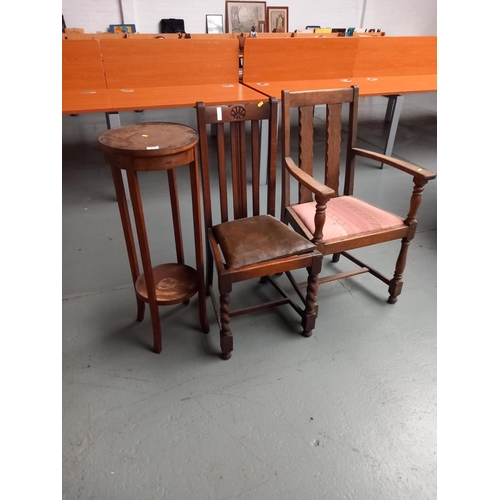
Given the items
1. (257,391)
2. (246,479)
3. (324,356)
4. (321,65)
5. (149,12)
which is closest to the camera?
(246,479)

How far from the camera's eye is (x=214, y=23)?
22.8 ft

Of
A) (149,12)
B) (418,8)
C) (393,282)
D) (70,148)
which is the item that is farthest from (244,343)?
(418,8)

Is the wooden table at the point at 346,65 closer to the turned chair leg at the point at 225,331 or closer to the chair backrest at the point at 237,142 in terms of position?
the chair backrest at the point at 237,142

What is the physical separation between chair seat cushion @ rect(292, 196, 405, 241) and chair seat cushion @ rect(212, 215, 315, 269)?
0.49ft

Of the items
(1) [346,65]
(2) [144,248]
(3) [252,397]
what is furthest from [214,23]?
(3) [252,397]

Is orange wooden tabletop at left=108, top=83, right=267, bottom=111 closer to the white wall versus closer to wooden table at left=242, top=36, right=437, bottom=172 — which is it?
wooden table at left=242, top=36, right=437, bottom=172

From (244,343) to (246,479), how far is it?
1.83 feet

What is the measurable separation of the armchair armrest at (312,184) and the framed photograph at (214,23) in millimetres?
6582

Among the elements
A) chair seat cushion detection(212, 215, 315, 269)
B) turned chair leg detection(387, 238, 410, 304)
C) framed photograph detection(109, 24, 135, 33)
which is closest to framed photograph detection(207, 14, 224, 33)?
framed photograph detection(109, 24, 135, 33)

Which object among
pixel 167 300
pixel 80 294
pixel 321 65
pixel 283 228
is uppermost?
pixel 321 65

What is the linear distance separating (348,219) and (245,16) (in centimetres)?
695

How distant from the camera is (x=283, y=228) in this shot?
5.10 feet

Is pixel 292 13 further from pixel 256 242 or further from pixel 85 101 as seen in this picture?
pixel 256 242

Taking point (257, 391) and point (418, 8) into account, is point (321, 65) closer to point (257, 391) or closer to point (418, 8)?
point (257, 391)
